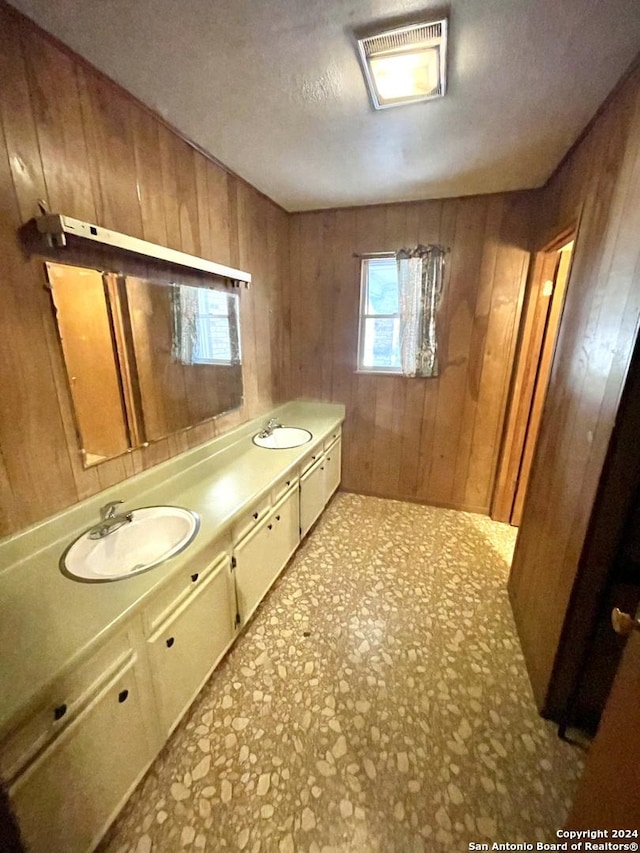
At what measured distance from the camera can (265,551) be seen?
186 centimetres

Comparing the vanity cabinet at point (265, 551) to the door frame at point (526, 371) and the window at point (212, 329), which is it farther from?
the door frame at point (526, 371)

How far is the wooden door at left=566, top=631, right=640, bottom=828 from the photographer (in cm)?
66

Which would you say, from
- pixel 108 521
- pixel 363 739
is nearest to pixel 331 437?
pixel 108 521

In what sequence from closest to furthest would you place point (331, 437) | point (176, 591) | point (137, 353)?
1. point (176, 591)
2. point (137, 353)
3. point (331, 437)

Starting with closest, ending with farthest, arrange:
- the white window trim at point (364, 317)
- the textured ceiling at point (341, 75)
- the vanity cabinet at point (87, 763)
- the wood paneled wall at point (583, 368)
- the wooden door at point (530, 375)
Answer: the vanity cabinet at point (87, 763)
the textured ceiling at point (341, 75)
the wood paneled wall at point (583, 368)
the wooden door at point (530, 375)
the white window trim at point (364, 317)

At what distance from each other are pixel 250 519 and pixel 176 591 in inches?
19.7

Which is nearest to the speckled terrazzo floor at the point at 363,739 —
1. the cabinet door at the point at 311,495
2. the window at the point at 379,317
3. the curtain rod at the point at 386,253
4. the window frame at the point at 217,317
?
the cabinet door at the point at 311,495

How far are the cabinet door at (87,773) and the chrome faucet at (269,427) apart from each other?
157 centimetres

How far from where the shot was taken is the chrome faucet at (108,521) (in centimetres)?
130

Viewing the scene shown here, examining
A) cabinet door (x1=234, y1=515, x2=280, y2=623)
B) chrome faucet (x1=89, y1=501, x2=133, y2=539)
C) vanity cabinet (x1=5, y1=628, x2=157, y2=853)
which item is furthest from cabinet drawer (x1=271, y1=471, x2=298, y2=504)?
vanity cabinet (x1=5, y1=628, x2=157, y2=853)

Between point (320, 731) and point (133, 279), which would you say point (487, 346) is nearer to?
point (133, 279)

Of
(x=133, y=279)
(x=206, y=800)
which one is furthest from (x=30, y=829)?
(x=133, y=279)

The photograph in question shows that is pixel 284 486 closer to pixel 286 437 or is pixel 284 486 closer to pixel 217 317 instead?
pixel 286 437

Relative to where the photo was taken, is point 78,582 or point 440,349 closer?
point 78,582
